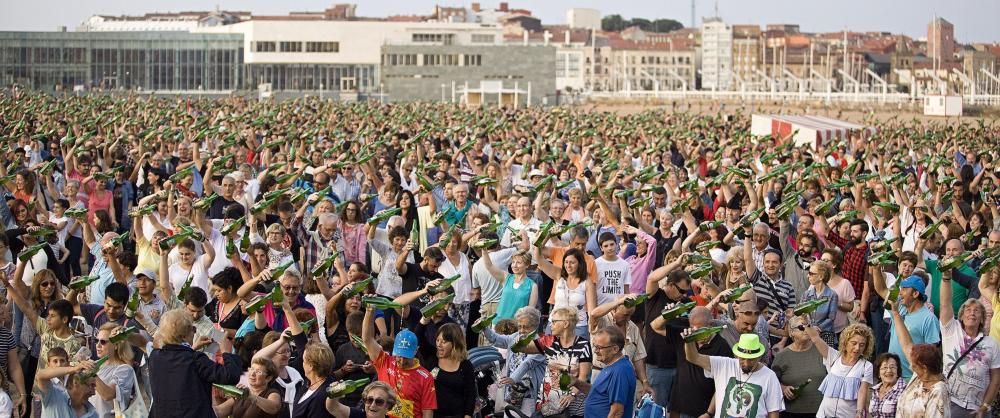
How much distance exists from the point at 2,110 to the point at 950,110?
162 feet

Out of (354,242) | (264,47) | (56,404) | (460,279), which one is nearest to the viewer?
(56,404)

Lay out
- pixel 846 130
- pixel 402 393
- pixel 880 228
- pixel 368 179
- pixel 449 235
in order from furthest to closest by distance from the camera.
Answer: pixel 846 130 → pixel 368 179 → pixel 880 228 → pixel 449 235 → pixel 402 393

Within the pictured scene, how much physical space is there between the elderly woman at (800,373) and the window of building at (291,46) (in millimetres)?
100915

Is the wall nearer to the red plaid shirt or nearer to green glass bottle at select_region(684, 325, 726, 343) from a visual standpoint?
the red plaid shirt

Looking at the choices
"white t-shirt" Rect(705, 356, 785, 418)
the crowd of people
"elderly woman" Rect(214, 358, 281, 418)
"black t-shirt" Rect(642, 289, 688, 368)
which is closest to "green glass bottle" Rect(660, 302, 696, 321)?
the crowd of people

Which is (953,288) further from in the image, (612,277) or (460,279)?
(460,279)

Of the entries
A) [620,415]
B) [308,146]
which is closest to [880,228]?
[620,415]

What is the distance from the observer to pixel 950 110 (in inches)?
2840

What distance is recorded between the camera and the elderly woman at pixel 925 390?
26.5ft

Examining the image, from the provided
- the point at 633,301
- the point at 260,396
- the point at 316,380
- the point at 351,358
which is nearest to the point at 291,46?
the point at 633,301

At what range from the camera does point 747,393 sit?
851 cm

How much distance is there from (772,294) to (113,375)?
184 inches

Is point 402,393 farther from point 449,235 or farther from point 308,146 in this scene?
point 308,146

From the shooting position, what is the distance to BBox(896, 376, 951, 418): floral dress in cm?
806
